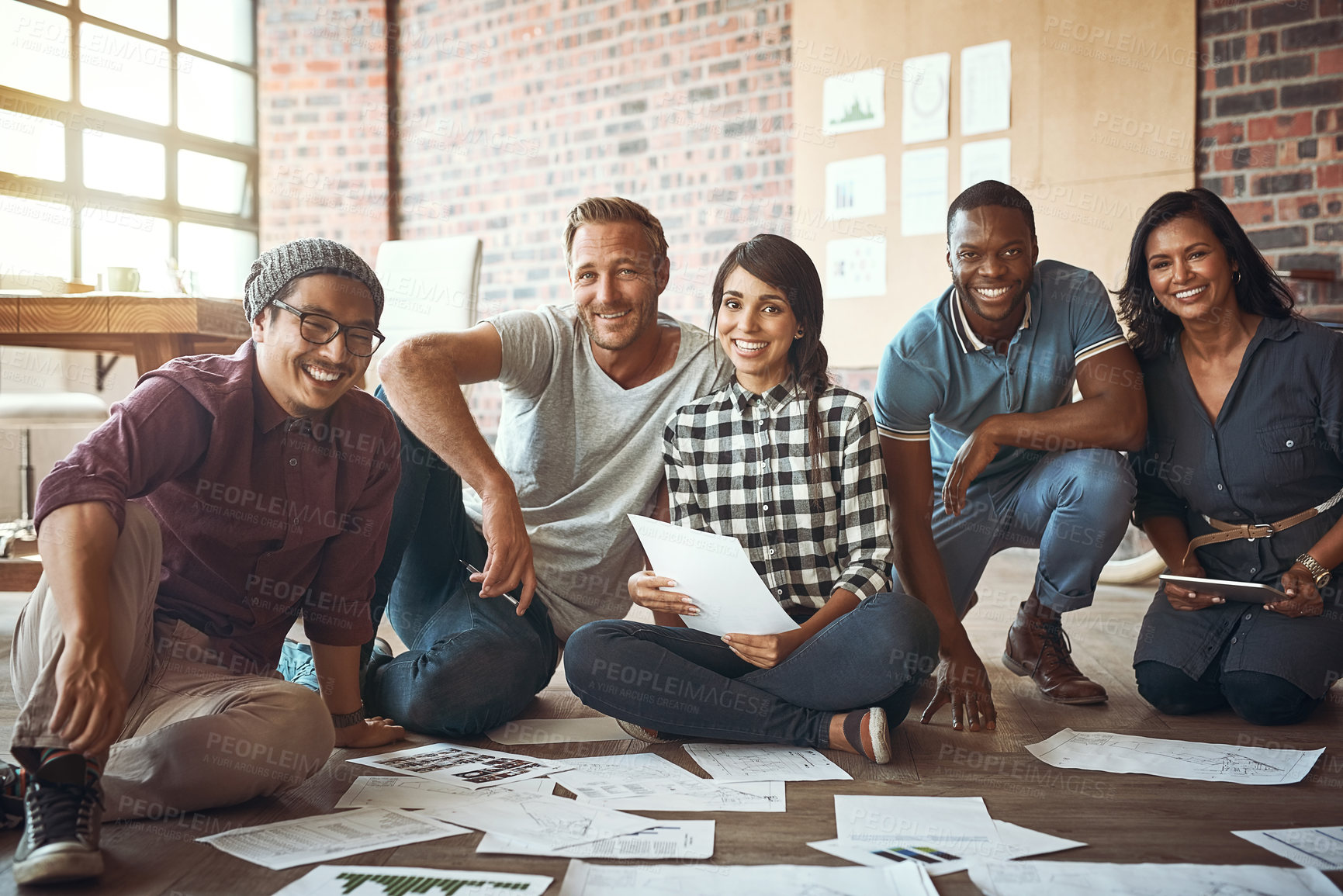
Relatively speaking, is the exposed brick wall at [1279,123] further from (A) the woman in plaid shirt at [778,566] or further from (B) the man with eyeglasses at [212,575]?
(B) the man with eyeglasses at [212,575]

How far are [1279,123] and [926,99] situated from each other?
1240 mm

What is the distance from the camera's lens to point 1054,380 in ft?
6.95

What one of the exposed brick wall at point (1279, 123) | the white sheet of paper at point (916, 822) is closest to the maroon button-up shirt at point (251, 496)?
the white sheet of paper at point (916, 822)

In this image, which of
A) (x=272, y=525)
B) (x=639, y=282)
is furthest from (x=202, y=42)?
(x=272, y=525)

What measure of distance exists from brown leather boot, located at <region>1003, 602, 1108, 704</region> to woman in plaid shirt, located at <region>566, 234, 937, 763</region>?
1.70 feet

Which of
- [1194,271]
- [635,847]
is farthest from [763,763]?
[1194,271]

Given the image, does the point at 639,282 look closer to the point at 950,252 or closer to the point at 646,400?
the point at 646,400

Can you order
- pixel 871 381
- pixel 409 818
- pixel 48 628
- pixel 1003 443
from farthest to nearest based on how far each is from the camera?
pixel 871 381 → pixel 1003 443 → pixel 409 818 → pixel 48 628

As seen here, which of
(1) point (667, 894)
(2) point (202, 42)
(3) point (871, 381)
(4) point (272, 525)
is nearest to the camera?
(1) point (667, 894)

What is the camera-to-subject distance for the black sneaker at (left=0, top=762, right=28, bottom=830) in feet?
4.40

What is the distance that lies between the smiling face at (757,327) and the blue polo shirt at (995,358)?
1.14 feet

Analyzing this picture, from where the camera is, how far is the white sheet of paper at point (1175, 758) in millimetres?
1589

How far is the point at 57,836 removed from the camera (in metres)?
1.18

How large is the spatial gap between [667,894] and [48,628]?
2.64 feet
